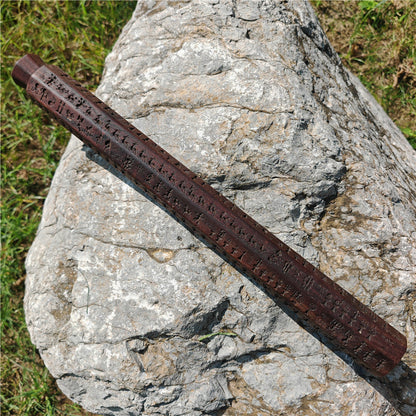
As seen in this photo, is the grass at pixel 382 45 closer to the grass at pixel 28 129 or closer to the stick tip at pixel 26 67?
the grass at pixel 28 129

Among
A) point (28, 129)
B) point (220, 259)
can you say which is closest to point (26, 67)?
point (220, 259)

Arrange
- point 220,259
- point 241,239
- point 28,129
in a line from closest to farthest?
1. point 241,239
2. point 220,259
3. point 28,129

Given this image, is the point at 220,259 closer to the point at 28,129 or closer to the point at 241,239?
the point at 241,239

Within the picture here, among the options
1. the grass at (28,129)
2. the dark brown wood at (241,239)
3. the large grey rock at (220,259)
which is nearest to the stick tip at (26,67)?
the dark brown wood at (241,239)

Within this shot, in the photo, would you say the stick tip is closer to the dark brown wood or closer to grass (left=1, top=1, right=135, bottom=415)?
the dark brown wood

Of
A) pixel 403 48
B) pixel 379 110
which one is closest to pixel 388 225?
pixel 379 110

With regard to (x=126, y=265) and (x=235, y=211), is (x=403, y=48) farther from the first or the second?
(x=126, y=265)
